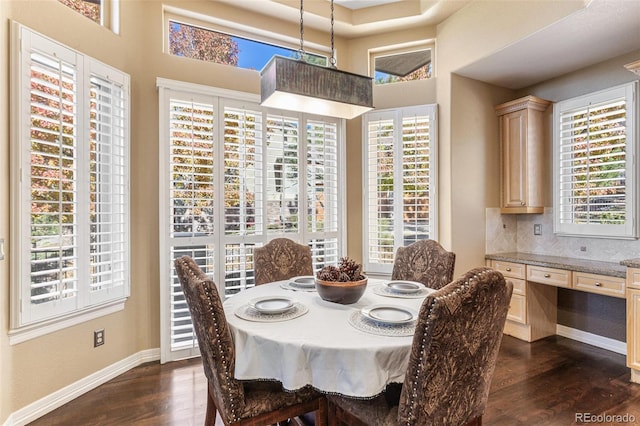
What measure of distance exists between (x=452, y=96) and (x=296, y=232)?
223 centimetres

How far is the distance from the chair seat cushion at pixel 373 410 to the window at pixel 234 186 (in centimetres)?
196

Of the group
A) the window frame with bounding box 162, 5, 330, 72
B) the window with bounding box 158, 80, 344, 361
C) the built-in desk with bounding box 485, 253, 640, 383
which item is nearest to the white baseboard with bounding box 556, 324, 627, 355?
the built-in desk with bounding box 485, 253, 640, 383

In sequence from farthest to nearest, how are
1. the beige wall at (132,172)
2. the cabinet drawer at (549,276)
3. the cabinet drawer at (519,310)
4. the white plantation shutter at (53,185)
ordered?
the cabinet drawer at (519,310) < the cabinet drawer at (549,276) < the white plantation shutter at (53,185) < the beige wall at (132,172)

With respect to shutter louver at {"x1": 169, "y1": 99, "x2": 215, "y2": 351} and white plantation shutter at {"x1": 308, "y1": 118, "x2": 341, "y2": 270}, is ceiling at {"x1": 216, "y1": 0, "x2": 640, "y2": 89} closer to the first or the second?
white plantation shutter at {"x1": 308, "y1": 118, "x2": 341, "y2": 270}

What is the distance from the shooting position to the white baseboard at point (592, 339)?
3144 mm

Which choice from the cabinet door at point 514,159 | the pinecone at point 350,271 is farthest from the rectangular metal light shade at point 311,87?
the cabinet door at point 514,159

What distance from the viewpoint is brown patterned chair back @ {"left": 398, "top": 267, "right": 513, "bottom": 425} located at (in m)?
1.10

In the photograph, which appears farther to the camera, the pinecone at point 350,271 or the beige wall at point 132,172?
the beige wall at point 132,172

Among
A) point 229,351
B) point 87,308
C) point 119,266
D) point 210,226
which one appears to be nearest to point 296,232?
point 210,226

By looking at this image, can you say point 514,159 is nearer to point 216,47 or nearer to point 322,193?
point 322,193

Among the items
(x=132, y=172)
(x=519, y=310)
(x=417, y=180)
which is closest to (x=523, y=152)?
(x=417, y=180)

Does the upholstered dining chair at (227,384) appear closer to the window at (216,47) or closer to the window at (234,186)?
the window at (234,186)

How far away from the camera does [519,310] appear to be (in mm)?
3451

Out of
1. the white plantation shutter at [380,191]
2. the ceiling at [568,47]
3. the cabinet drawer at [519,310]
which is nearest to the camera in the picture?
the ceiling at [568,47]
